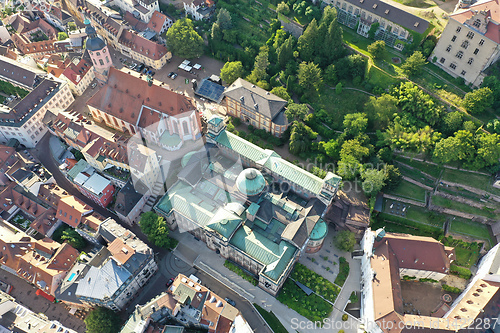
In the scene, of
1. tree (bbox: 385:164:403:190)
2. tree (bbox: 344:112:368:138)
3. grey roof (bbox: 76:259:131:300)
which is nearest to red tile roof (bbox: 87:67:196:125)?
grey roof (bbox: 76:259:131:300)

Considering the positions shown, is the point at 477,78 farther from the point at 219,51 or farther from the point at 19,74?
the point at 19,74

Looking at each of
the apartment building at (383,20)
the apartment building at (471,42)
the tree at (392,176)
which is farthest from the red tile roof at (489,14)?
the tree at (392,176)

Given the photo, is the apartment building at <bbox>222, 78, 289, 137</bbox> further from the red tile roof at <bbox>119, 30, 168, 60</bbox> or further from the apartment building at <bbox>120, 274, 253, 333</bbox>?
the apartment building at <bbox>120, 274, 253, 333</bbox>

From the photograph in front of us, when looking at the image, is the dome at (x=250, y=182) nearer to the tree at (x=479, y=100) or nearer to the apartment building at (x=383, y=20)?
the tree at (x=479, y=100)

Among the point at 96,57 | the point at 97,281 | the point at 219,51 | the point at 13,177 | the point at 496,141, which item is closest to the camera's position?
the point at 97,281

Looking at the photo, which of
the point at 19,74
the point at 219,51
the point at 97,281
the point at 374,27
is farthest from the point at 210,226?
the point at 19,74
